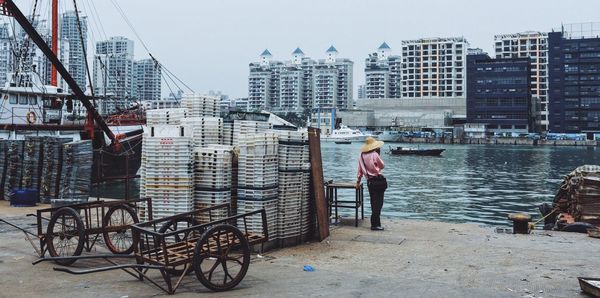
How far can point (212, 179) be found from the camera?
9148 mm

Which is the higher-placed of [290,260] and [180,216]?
[180,216]

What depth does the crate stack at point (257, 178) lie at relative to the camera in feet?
29.9

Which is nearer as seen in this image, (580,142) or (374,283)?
(374,283)

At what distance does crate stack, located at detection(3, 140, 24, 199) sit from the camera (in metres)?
16.5

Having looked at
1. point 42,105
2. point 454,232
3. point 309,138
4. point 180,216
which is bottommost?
point 454,232

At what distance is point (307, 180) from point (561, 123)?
16588 centimetres

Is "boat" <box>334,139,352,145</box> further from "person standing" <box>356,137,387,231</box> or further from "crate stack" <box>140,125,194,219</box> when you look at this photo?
"crate stack" <box>140,125,194,219</box>

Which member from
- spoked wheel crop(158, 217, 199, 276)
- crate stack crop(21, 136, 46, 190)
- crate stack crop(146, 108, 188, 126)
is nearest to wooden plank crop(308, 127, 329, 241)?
spoked wheel crop(158, 217, 199, 276)

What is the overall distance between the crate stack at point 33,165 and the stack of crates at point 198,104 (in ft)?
24.1

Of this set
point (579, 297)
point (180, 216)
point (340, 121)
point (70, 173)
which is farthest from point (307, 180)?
point (340, 121)

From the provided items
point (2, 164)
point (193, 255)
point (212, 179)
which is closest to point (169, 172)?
point (212, 179)

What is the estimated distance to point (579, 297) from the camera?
6.53 metres

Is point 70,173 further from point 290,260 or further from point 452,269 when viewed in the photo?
point 452,269

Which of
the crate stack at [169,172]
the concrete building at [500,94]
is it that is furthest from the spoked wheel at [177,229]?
the concrete building at [500,94]
